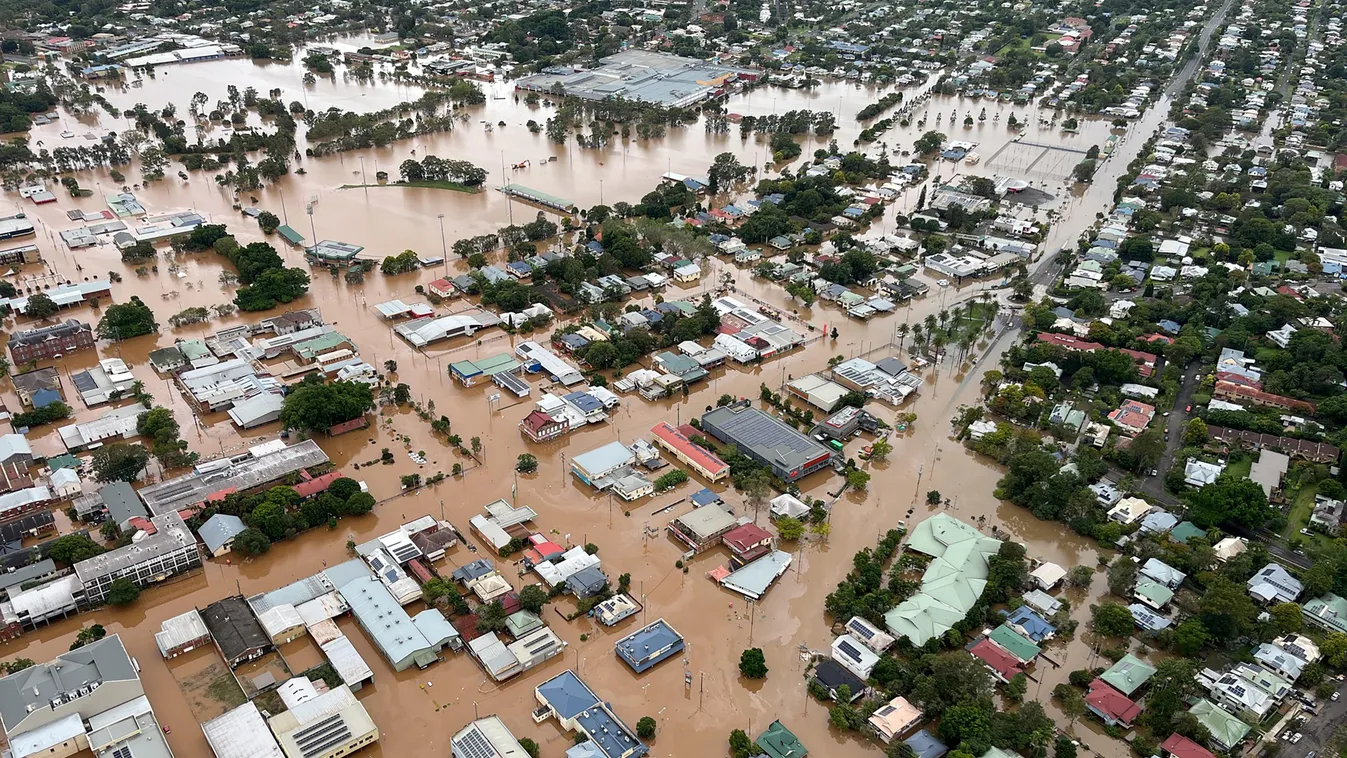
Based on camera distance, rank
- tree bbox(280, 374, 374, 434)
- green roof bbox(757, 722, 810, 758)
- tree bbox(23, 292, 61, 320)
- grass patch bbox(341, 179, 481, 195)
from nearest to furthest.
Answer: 1. green roof bbox(757, 722, 810, 758)
2. tree bbox(280, 374, 374, 434)
3. tree bbox(23, 292, 61, 320)
4. grass patch bbox(341, 179, 481, 195)

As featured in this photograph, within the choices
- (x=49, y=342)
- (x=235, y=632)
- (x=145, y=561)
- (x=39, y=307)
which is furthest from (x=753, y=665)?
(x=39, y=307)

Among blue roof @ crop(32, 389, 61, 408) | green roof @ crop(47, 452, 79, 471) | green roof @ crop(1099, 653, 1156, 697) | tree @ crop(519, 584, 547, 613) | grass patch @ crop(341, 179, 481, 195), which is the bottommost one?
green roof @ crop(1099, 653, 1156, 697)

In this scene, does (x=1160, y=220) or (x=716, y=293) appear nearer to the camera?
(x=716, y=293)

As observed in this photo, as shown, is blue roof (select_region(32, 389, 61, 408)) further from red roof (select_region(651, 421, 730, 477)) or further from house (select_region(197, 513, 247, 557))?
red roof (select_region(651, 421, 730, 477))

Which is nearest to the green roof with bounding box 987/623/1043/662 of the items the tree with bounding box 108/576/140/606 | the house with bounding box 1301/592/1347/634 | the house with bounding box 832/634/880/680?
the house with bounding box 832/634/880/680

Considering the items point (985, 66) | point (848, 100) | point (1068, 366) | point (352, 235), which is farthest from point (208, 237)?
point (985, 66)

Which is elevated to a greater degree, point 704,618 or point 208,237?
point 208,237

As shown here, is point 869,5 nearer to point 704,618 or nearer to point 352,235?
point 352,235

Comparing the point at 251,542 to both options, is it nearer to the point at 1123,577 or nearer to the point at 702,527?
the point at 702,527
